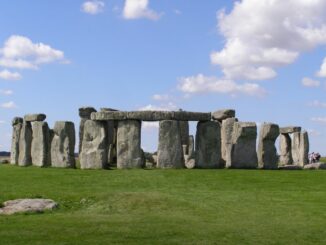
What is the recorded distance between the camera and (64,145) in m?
29.3

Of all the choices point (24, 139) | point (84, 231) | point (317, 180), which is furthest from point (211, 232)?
point (24, 139)

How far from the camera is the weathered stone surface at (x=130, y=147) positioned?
91.7ft

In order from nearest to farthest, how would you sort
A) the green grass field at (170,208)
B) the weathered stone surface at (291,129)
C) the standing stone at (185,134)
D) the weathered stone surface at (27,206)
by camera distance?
1. the green grass field at (170,208)
2. the weathered stone surface at (27,206)
3. the weathered stone surface at (291,129)
4. the standing stone at (185,134)

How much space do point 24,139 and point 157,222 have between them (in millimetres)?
19458

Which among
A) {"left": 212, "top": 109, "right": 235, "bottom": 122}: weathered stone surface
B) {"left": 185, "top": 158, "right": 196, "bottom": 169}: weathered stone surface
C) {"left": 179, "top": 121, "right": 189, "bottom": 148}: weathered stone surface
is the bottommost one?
{"left": 185, "top": 158, "right": 196, "bottom": 169}: weathered stone surface

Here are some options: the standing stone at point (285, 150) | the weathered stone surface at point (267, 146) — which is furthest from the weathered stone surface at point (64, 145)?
the standing stone at point (285, 150)

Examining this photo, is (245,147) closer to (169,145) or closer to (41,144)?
(169,145)

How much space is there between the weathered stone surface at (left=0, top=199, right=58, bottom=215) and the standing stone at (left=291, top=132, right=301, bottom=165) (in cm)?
2231

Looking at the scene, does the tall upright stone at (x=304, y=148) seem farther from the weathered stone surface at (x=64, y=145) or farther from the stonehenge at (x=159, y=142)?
the weathered stone surface at (x=64, y=145)

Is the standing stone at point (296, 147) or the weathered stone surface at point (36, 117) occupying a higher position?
the weathered stone surface at point (36, 117)

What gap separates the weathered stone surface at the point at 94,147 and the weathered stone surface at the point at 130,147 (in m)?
0.89

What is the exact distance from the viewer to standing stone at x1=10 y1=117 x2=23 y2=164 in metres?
33.6

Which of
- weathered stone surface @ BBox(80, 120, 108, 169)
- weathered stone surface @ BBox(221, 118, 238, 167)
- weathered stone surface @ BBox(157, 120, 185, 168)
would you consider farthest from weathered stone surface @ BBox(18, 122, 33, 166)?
weathered stone surface @ BBox(221, 118, 238, 167)

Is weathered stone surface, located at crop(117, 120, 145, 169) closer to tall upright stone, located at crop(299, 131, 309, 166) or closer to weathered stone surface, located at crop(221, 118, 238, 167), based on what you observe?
weathered stone surface, located at crop(221, 118, 238, 167)
